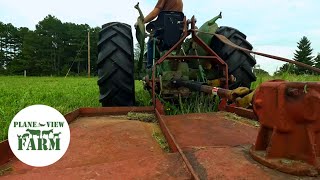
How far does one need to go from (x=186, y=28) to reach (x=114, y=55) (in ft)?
2.88

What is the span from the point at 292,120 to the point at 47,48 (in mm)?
61714

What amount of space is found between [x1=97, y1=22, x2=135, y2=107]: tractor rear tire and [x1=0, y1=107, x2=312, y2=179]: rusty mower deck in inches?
25.9

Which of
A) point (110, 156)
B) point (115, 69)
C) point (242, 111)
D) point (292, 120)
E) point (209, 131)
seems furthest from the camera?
point (115, 69)

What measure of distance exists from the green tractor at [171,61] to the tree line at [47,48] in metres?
51.3

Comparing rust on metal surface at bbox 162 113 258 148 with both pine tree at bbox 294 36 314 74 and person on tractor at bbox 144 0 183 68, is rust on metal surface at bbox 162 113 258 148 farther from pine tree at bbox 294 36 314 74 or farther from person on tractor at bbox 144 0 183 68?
pine tree at bbox 294 36 314 74

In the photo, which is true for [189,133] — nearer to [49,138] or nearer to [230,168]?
Result: [230,168]

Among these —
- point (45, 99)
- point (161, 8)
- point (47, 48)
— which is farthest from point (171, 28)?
point (47, 48)

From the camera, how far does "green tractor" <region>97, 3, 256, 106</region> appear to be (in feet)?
11.4

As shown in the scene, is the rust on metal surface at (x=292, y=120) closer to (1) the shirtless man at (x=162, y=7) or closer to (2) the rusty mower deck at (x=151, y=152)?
(2) the rusty mower deck at (x=151, y=152)

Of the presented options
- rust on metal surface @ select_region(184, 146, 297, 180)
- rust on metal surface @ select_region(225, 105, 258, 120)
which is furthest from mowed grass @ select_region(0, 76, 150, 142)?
rust on metal surface @ select_region(225, 105, 258, 120)

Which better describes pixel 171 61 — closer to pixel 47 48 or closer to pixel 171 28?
pixel 171 28

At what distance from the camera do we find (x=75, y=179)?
1322 mm

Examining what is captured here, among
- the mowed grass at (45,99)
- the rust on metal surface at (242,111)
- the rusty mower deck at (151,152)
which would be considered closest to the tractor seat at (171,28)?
the mowed grass at (45,99)

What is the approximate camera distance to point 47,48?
2304 inches
